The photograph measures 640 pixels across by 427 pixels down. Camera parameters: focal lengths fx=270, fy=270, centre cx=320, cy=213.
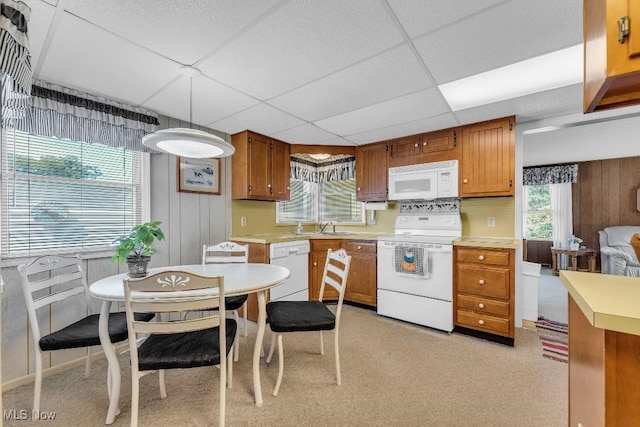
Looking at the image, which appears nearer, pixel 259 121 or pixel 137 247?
pixel 137 247

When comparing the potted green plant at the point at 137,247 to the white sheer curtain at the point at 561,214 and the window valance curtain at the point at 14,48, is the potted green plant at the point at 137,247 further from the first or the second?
the white sheer curtain at the point at 561,214

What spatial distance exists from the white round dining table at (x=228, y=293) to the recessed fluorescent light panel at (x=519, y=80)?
82.3 inches

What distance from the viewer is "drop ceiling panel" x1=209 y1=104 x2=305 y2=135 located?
8.91ft

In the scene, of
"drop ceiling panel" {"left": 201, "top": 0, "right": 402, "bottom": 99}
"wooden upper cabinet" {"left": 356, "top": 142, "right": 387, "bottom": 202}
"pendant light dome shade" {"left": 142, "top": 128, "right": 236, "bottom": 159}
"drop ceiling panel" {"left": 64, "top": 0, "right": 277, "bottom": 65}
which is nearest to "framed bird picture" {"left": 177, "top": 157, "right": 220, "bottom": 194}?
"pendant light dome shade" {"left": 142, "top": 128, "right": 236, "bottom": 159}

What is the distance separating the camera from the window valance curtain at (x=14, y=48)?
1.08 meters

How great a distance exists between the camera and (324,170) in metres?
4.56

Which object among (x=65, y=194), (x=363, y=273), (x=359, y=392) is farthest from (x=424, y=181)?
(x=65, y=194)

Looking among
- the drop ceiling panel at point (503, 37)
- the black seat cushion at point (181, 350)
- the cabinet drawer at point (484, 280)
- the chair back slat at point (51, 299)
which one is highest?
the drop ceiling panel at point (503, 37)

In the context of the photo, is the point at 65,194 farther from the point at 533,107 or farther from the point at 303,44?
the point at 533,107

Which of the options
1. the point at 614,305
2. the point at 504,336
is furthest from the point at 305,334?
the point at 614,305

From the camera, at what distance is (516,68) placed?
6.43 feet

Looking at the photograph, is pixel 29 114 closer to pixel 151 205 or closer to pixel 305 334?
pixel 151 205

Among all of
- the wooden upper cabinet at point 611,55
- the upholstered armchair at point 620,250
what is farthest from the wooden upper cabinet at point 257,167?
the upholstered armchair at point 620,250

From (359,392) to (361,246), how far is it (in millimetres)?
1908
